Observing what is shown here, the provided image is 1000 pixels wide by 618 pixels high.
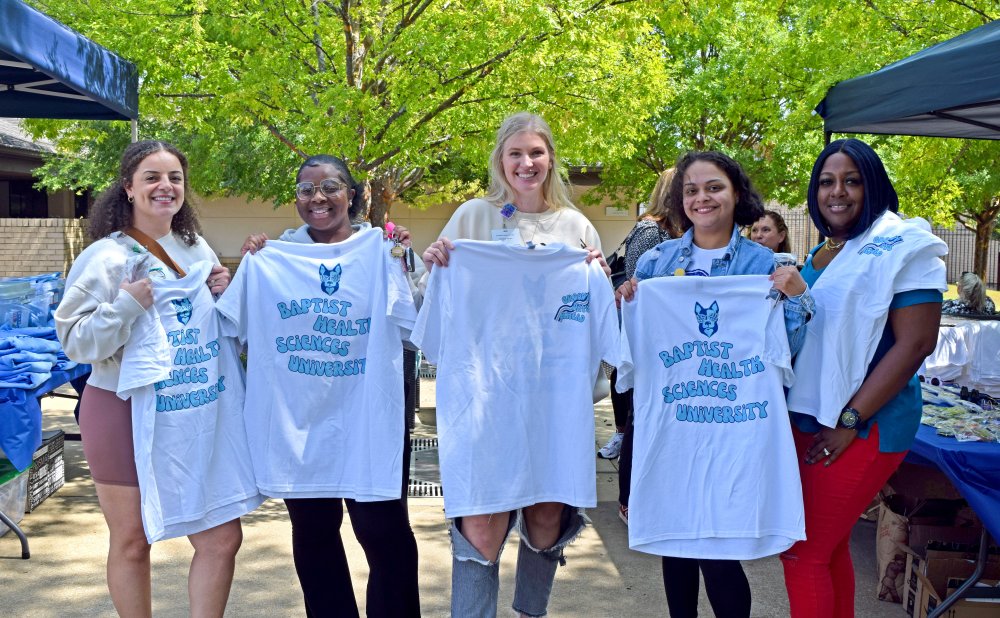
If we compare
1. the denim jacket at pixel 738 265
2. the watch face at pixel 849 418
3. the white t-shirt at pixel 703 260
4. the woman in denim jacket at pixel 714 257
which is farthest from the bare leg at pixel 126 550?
the watch face at pixel 849 418

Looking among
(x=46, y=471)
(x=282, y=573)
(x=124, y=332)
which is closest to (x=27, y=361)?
(x=46, y=471)

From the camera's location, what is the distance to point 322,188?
313 centimetres

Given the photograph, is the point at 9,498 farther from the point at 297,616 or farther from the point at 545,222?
the point at 545,222

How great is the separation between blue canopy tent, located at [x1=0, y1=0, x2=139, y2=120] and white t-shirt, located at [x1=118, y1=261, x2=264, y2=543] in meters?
2.15

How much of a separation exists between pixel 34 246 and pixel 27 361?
1309 centimetres

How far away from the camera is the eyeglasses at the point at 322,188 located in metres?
3.12

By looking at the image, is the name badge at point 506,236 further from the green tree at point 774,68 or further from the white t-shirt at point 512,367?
the green tree at point 774,68

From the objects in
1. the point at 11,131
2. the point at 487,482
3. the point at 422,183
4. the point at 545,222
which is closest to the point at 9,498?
the point at 487,482

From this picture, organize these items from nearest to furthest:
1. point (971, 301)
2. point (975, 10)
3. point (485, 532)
A: 1. point (485, 532)
2. point (975, 10)
3. point (971, 301)

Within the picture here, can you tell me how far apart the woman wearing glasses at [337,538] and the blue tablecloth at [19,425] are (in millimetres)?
2053

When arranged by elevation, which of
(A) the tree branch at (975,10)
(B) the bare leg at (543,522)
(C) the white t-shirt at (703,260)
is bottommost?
(B) the bare leg at (543,522)

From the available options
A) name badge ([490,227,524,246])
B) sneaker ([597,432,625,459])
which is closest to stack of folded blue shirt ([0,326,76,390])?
name badge ([490,227,524,246])

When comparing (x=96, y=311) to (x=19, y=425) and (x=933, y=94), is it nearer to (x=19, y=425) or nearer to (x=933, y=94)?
(x=19, y=425)

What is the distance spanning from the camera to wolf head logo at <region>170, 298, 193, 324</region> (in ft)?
9.73
